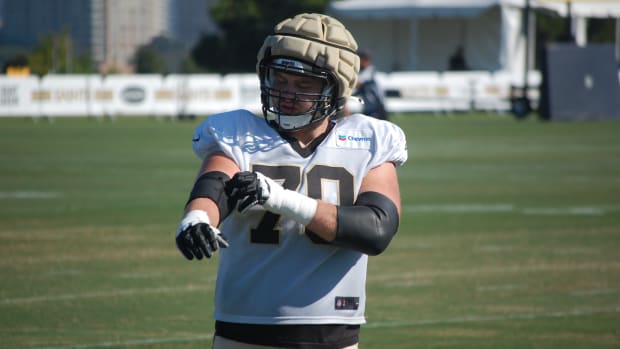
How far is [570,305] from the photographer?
379 inches

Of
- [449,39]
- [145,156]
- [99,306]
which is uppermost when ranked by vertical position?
[99,306]

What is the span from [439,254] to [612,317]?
3085 mm

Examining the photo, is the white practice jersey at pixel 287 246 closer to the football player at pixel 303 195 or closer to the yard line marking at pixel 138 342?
the football player at pixel 303 195

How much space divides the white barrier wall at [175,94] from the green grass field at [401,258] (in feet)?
47.1

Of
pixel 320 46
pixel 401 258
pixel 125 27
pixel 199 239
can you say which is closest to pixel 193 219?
pixel 199 239

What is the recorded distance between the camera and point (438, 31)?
194ft

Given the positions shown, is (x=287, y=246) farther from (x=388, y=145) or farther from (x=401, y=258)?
(x=401, y=258)

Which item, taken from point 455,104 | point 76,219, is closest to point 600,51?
point 455,104

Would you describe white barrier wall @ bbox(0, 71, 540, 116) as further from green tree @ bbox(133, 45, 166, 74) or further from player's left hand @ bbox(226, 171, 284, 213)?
green tree @ bbox(133, 45, 166, 74)

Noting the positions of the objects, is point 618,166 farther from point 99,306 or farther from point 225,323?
point 225,323

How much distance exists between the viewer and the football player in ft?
14.0

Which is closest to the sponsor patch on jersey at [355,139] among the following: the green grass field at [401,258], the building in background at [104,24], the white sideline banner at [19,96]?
the green grass field at [401,258]

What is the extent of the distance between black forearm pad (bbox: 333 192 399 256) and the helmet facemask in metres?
0.36

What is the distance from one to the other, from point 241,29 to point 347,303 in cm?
7127
